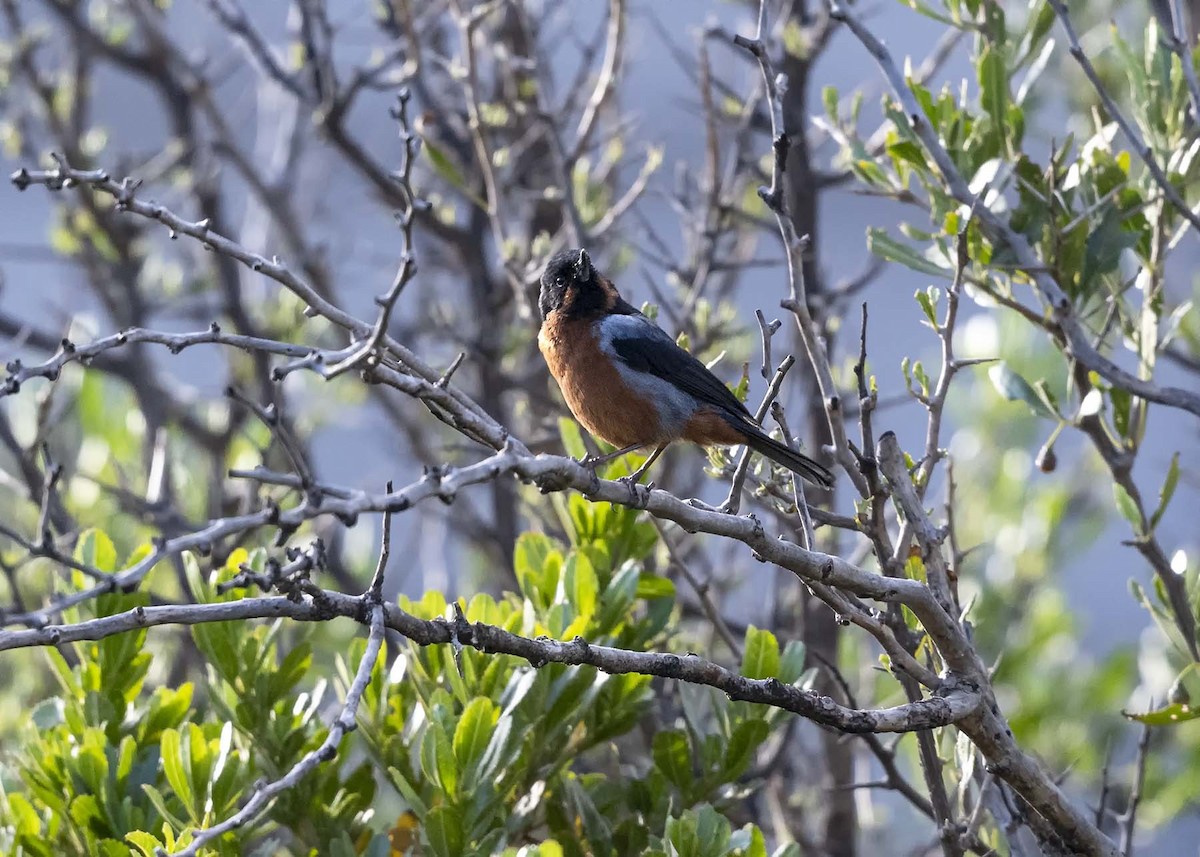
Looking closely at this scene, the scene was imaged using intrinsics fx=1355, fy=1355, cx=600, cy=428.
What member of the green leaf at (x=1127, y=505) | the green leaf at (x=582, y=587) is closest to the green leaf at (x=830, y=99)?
the green leaf at (x=1127, y=505)

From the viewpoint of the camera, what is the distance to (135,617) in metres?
2.14

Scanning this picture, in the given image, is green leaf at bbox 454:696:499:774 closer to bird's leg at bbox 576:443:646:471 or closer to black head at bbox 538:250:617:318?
bird's leg at bbox 576:443:646:471

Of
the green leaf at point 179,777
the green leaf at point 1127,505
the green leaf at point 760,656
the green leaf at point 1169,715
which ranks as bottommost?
Result: the green leaf at point 179,777

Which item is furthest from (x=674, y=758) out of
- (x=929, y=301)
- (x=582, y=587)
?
(x=929, y=301)

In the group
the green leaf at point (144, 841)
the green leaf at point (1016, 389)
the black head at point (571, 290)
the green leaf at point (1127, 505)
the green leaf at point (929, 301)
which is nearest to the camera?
the green leaf at point (144, 841)

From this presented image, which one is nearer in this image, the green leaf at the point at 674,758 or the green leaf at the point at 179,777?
the green leaf at the point at 179,777

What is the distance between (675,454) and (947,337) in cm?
334

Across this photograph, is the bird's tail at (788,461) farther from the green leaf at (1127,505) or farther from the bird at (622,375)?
the green leaf at (1127,505)

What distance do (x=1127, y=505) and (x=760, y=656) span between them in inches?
40.3

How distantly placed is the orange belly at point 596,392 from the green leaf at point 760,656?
1.26m

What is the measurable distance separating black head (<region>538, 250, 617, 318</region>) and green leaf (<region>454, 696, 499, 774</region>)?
215 cm

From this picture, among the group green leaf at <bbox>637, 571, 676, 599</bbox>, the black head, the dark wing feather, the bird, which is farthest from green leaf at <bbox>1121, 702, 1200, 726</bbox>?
the black head

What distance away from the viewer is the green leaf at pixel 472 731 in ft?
9.45

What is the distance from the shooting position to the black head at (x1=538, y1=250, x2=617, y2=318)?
4.77 m
